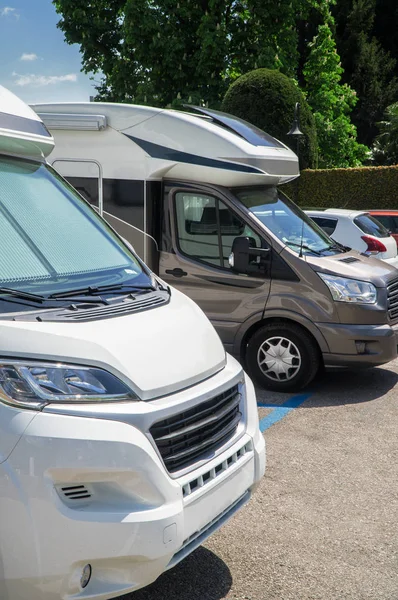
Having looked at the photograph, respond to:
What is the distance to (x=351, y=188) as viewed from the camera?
22766 millimetres

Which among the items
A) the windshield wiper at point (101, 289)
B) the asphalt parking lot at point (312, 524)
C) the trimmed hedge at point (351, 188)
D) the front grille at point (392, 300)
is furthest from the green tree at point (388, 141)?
the windshield wiper at point (101, 289)

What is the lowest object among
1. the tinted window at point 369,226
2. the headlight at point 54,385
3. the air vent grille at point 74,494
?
the tinted window at point 369,226

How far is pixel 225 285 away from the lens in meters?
7.78

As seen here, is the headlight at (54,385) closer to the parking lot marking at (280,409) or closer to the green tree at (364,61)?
the parking lot marking at (280,409)

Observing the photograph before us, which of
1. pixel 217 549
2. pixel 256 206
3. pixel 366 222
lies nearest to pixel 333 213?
pixel 366 222

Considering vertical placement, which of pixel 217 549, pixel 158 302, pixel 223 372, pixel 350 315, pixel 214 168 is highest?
pixel 214 168

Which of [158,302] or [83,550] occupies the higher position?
[158,302]

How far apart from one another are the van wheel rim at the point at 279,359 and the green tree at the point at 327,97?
23.6m

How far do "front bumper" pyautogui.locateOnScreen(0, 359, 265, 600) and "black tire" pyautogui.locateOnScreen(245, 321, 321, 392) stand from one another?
15.0 feet

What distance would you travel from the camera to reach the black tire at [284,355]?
7.60 meters

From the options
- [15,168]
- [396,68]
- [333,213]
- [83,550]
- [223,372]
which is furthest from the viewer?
[396,68]

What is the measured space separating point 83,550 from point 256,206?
5.42 m

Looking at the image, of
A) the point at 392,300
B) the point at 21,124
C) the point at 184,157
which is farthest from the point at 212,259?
the point at 21,124

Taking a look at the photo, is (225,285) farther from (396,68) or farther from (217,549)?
(396,68)
